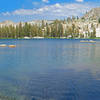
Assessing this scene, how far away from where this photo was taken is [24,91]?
15.9m

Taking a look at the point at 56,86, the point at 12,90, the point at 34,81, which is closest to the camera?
the point at 12,90

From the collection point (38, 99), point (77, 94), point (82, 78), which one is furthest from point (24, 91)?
point (82, 78)

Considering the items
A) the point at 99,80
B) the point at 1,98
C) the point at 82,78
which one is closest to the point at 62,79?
the point at 82,78

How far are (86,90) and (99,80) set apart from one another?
12.8 ft

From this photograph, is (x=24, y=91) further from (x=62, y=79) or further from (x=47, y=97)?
(x=62, y=79)

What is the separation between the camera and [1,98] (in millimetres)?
14086

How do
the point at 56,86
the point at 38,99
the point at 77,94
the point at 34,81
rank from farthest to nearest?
the point at 34,81 < the point at 56,86 < the point at 77,94 < the point at 38,99

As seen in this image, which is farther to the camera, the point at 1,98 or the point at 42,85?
the point at 42,85

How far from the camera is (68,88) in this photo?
55.0 feet

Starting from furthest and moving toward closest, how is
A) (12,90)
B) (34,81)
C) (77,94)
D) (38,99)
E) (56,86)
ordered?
(34,81)
(56,86)
(12,90)
(77,94)
(38,99)

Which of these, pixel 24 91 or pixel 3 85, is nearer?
pixel 24 91

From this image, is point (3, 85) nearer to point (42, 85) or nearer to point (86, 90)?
point (42, 85)

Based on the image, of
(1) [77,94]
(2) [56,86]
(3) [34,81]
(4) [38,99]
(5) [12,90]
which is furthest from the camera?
(3) [34,81]

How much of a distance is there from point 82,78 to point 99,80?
1979 mm
